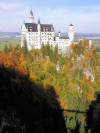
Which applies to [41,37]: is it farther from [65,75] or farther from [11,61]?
[65,75]

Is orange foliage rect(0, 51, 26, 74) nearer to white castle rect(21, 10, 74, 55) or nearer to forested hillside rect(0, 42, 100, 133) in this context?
forested hillside rect(0, 42, 100, 133)

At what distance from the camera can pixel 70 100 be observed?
1163 inches

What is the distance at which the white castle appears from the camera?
50.2 m

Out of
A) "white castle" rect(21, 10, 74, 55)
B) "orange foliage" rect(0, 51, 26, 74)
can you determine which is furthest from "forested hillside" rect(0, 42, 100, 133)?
"white castle" rect(21, 10, 74, 55)

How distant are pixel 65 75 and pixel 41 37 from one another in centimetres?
1825

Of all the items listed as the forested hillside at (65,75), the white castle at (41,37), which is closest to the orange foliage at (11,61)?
the forested hillside at (65,75)

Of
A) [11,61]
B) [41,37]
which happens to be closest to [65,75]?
[11,61]

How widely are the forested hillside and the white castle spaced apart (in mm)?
3404

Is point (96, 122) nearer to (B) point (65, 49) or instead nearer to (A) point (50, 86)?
(A) point (50, 86)

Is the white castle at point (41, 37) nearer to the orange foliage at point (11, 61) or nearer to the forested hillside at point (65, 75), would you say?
the forested hillside at point (65, 75)

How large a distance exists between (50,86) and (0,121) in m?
16.4

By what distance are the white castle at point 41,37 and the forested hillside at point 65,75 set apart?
340 cm

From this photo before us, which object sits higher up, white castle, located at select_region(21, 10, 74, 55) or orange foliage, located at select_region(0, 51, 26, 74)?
white castle, located at select_region(21, 10, 74, 55)

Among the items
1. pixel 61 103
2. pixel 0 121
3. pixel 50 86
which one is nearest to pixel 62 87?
pixel 50 86
